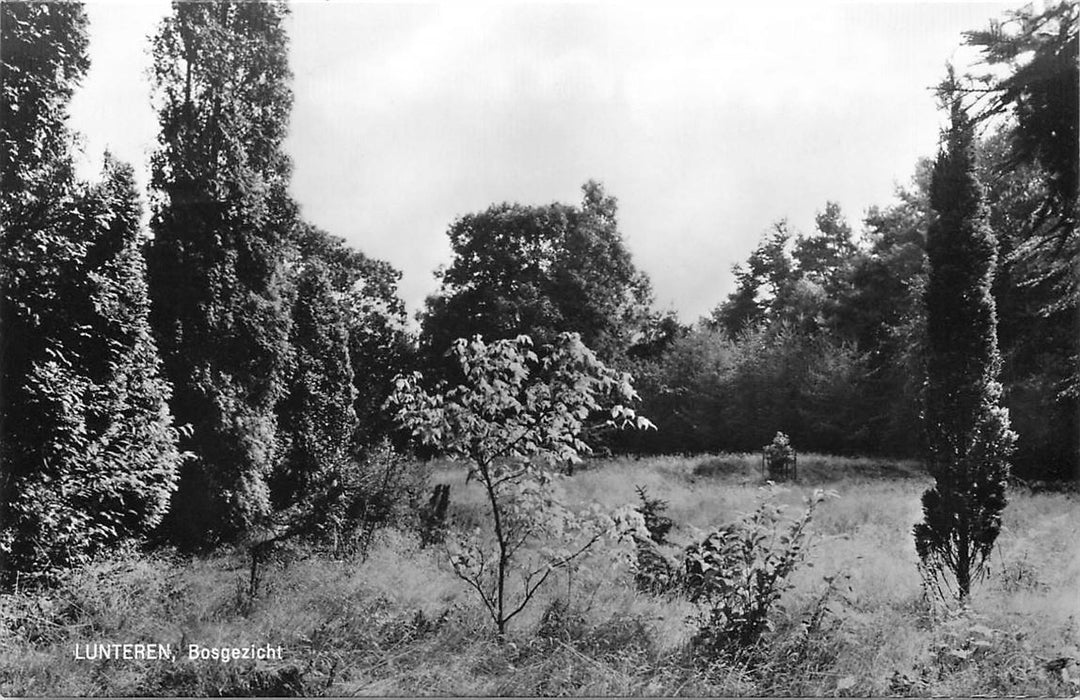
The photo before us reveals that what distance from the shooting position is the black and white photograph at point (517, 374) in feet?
14.2

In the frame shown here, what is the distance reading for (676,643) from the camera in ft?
14.4

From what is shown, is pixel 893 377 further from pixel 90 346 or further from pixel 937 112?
pixel 90 346

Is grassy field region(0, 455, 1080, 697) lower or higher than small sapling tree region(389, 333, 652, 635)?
lower

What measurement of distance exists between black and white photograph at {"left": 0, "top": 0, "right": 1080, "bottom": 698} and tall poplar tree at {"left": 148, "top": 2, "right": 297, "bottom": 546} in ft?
0.09

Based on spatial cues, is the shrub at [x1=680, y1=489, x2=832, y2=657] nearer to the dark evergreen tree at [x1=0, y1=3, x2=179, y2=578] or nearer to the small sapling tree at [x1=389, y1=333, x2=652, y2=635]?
the small sapling tree at [x1=389, y1=333, x2=652, y2=635]

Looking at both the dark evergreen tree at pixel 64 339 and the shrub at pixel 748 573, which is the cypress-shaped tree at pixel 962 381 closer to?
the shrub at pixel 748 573

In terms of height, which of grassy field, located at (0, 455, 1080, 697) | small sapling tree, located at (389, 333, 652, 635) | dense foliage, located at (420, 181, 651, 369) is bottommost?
grassy field, located at (0, 455, 1080, 697)

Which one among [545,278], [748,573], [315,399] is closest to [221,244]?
[315,399]

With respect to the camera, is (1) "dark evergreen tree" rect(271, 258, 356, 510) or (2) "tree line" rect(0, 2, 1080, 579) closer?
(2) "tree line" rect(0, 2, 1080, 579)

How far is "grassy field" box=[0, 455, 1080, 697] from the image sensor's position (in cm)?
414

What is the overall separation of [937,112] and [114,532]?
6743 millimetres

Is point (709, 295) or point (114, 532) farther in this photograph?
point (709, 295)

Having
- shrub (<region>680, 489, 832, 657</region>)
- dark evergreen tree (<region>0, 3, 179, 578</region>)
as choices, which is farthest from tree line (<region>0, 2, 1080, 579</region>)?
shrub (<region>680, 489, 832, 657</region>)

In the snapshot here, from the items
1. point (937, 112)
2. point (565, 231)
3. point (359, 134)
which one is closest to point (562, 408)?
point (565, 231)
